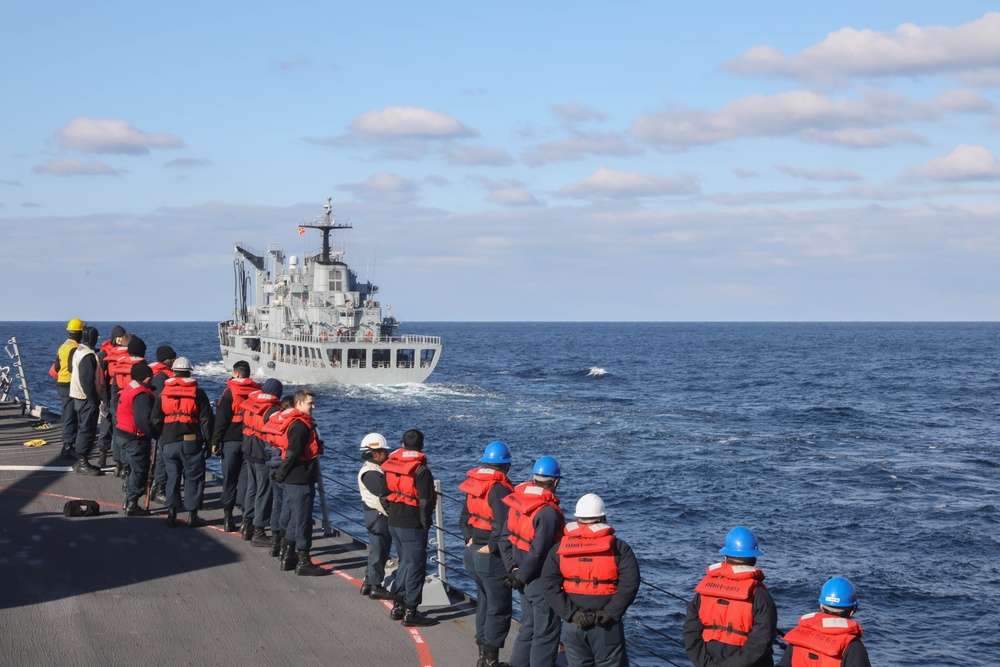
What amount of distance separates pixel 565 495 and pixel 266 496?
19.3 meters

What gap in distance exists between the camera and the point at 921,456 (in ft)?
136

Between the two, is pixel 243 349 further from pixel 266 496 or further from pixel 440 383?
pixel 266 496

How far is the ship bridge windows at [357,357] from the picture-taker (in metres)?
70.6

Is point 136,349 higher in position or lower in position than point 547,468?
higher

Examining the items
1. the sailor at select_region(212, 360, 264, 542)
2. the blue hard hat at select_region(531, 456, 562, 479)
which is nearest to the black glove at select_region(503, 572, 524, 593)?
the blue hard hat at select_region(531, 456, 562, 479)

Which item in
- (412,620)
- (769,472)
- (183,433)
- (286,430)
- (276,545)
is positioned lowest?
(769,472)

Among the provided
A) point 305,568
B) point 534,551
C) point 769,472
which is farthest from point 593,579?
point 769,472

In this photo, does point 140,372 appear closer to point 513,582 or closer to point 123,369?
point 123,369

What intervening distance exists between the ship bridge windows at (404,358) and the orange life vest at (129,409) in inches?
2243

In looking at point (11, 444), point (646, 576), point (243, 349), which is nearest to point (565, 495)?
point (646, 576)

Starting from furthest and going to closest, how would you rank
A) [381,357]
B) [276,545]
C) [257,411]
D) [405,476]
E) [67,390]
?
1. [381,357]
2. [67,390]
3. [257,411]
4. [276,545]
5. [405,476]

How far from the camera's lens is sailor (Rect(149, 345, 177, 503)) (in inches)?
562

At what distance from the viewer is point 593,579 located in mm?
7660

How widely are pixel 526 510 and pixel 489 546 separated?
2.81ft
